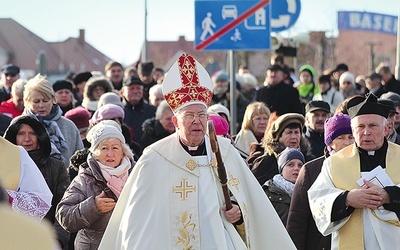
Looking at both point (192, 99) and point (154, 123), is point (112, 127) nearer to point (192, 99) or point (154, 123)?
point (192, 99)

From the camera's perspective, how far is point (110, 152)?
23.6 ft

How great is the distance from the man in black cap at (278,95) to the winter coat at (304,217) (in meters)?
6.74

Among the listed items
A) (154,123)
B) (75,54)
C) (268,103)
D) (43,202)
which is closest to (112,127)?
(43,202)

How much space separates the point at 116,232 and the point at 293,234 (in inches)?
58.2

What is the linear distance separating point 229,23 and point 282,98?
2544 mm

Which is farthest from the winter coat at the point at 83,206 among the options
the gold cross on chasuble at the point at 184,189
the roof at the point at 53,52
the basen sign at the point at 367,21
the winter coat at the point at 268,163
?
the roof at the point at 53,52

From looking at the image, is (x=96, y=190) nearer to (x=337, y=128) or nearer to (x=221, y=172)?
(x=221, y=172)

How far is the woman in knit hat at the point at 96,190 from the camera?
22.6ft

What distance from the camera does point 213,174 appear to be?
19.9 ft

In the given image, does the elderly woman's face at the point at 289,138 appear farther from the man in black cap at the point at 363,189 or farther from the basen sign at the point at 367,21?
the basen sign at the point at 367,21

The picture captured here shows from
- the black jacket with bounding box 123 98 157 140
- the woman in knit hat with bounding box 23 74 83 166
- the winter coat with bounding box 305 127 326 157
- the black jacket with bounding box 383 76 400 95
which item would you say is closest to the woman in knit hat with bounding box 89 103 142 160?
the woman in knit hat with bounding box 23 74 83 166

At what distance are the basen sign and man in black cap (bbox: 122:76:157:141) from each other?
1865 cm

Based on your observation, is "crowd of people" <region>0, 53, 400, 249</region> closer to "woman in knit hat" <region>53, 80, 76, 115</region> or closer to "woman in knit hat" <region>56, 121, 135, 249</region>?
"woman in knit hat" <region>56, 121, 135, 249</region>

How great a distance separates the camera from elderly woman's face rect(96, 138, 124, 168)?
7168mm
